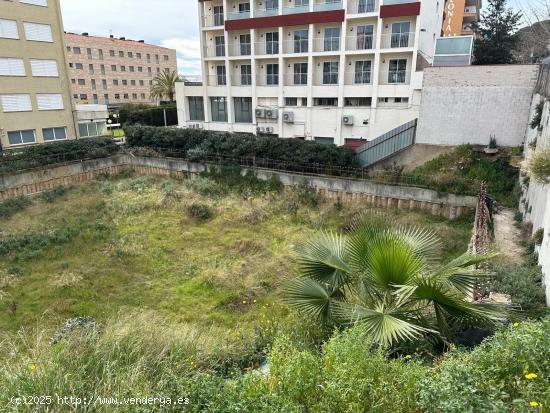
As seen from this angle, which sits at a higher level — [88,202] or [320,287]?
[320,287]

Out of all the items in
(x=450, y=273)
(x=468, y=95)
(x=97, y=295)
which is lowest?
(x=97, y=295)

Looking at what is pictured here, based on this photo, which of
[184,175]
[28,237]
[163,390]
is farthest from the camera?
[184,175]

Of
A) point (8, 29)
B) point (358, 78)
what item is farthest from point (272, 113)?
point (8, 29)

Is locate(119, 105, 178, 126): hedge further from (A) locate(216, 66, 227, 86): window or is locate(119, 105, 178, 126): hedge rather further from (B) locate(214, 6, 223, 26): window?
(B) locate(214, 6, 223, 26): window

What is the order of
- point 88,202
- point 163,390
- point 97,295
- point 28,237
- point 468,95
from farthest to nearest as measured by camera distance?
1. point 88,202
2. point 468,95
3. point 28,237
4. point 97,295
5. point 163,390

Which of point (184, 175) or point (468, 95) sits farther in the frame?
point (184, 175)

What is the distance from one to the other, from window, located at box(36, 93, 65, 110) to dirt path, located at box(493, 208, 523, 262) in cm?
2898

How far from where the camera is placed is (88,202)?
1847 centimetres

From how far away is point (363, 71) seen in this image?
75.7 ft

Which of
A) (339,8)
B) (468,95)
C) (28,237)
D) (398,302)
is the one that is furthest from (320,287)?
(339,8)

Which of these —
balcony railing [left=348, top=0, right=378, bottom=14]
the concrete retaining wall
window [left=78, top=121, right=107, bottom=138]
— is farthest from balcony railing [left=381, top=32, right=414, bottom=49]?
window [left=78, top=121, right=107, bottom=138]

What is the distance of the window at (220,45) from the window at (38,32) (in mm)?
11977

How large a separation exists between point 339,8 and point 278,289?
1970cm

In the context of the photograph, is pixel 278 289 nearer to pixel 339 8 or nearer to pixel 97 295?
pixel 97 295
